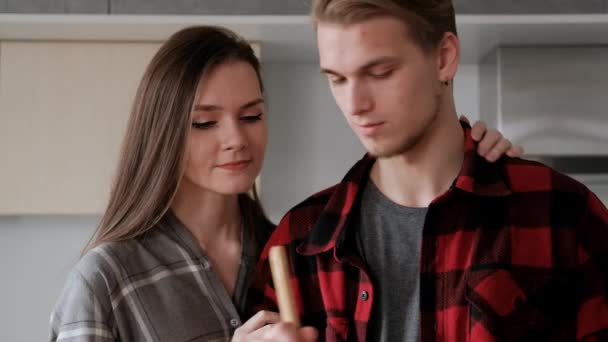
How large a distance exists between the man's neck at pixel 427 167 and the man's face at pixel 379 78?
0.14 feet

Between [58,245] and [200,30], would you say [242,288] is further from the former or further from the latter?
[58,245]

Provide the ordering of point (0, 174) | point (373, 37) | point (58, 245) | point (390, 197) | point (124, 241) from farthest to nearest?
point (58, 245) → point (0, 174) → point (124, 241) → point (390, 197) → point (373, 37)

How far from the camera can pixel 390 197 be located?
1.08 metres

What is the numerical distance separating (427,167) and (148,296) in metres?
0.43

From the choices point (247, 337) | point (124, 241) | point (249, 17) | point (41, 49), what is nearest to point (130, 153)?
point (124, 241)

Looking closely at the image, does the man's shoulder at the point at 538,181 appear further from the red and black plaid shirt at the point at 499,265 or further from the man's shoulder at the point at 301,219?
the man's shoulder at the point at 301,219

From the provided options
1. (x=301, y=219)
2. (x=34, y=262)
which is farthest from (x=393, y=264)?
(x=34, y=262)

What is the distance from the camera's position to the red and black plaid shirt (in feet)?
3.21

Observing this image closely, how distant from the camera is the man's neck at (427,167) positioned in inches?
41.3

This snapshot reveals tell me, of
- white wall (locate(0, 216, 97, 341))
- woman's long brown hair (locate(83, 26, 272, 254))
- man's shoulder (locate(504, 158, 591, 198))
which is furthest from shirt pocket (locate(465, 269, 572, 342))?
white wall (locate(0, 216, 97, 341))

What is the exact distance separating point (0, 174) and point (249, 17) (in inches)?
25.4

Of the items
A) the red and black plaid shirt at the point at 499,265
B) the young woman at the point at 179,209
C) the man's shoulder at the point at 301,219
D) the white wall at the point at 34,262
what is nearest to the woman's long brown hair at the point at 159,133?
the young woman at the point at 179,209

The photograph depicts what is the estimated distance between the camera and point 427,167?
106cm

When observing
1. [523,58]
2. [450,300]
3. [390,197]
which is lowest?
[450,300]
